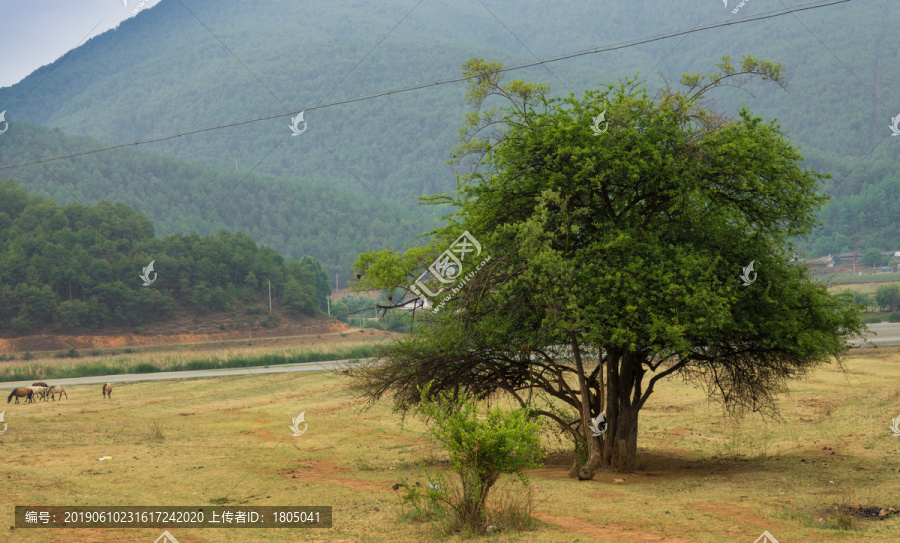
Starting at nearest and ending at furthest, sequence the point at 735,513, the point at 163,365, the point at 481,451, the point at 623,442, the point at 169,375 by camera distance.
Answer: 1. the point at 481,451
2. the point at 735,513
3. the point at 623,442
4. the point at 169,375
5. the point at 163,365

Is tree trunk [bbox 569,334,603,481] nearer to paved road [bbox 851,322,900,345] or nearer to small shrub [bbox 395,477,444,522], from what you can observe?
small shrub [bbox 395,477,444,522]

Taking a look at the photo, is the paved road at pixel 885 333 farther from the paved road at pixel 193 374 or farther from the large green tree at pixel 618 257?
the large green tree at pixel 618 257

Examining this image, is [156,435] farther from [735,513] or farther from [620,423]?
[735,513]

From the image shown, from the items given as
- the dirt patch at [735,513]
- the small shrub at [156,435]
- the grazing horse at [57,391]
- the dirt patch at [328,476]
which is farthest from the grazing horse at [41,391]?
the dirt patch at [735,513]

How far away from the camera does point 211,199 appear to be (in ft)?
511

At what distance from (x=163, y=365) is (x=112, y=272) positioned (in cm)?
4209

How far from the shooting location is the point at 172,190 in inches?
5994

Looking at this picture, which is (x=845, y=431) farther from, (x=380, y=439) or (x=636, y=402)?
(x=380, y=439)

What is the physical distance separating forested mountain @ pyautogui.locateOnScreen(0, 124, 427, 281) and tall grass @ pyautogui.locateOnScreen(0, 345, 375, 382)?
3439 inches


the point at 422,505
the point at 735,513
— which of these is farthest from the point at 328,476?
the point at 735,513

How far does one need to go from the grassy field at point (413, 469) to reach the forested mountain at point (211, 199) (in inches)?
4509

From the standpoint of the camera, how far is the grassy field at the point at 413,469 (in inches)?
372

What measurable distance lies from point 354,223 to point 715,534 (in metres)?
150

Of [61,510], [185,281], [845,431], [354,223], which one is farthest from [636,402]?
[354,223]
